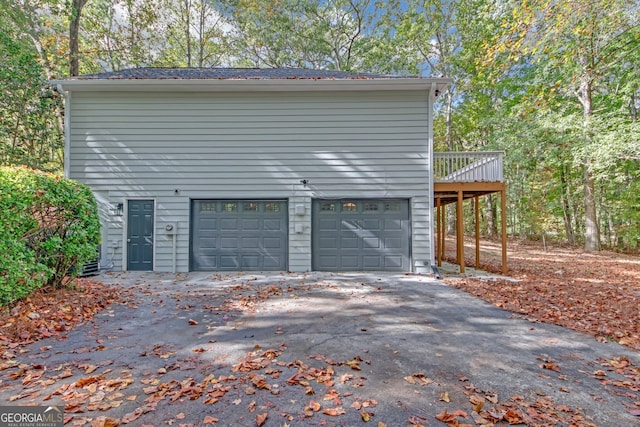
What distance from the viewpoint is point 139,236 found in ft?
25.7

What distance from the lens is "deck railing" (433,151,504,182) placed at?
7.62 m

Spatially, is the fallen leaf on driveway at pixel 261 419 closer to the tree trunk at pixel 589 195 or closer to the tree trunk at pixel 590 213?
the tree trunk at pixel 589 195

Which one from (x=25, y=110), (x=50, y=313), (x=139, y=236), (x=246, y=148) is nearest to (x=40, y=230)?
(x=50, y=313)

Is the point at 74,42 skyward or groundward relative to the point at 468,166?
skyward

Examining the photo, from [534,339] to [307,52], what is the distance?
17440mm

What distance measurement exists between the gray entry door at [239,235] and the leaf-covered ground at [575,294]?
4.26 meters

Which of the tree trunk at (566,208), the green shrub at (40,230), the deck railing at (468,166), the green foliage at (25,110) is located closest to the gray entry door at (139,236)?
the green shrub at (40,230)

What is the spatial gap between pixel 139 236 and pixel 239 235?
8.28 ft

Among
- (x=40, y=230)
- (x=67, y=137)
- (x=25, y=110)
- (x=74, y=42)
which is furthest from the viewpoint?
(x=74, y=42)

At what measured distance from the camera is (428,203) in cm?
775

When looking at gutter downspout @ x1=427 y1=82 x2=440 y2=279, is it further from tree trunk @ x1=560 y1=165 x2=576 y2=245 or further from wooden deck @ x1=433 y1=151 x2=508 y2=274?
tree trunk @ x1=560 y1=165 x2=576 y2=245

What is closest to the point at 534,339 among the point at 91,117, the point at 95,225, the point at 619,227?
the point at 95,225

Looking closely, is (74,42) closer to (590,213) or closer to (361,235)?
(361,235)

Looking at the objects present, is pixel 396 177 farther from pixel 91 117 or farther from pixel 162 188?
pixel 91 117
